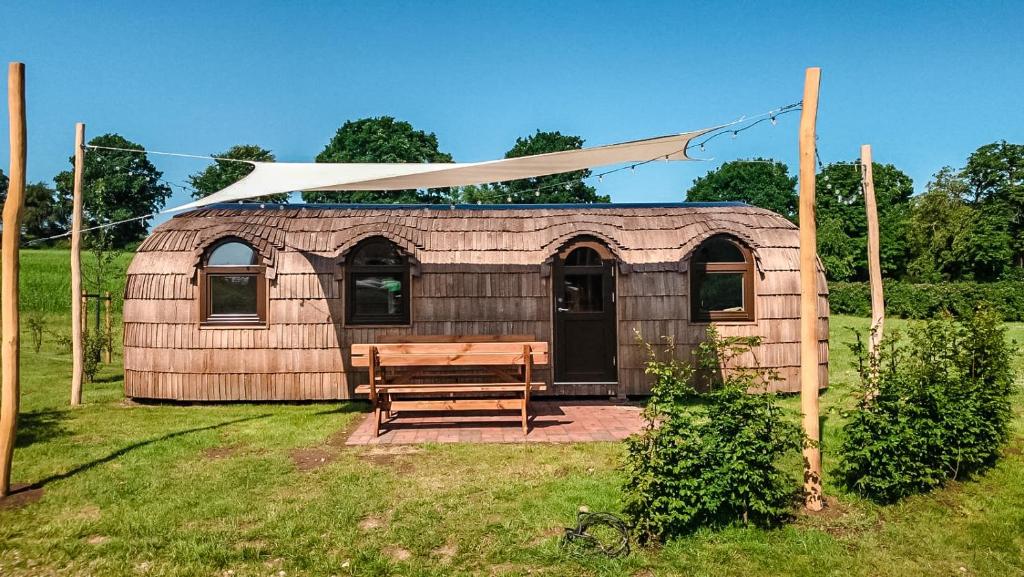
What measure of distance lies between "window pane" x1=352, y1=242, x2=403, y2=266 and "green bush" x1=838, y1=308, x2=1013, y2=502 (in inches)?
257

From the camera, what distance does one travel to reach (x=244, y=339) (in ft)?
29.3

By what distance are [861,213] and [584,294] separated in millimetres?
39532

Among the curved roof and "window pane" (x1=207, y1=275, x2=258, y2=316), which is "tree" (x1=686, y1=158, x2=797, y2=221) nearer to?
the curved roof

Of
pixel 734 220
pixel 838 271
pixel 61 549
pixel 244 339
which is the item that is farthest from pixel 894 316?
pixel 61 549

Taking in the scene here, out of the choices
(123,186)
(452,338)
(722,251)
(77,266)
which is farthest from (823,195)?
A: (123,186)

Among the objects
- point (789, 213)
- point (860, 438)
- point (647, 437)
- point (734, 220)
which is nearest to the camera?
point (647, 437)

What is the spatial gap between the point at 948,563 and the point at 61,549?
5785 mm

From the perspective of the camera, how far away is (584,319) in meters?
9.32

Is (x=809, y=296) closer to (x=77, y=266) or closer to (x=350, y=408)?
(x=350, y=408)

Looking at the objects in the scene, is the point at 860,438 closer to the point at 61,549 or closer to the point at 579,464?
the point at 579,464

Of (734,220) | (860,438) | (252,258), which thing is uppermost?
(734,220)

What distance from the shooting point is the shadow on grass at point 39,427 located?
6.73 m

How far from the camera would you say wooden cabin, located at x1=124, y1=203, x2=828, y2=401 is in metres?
8.94

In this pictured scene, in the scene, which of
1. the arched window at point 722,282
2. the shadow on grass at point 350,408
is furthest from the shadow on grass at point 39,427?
the arched window at point 722,282
